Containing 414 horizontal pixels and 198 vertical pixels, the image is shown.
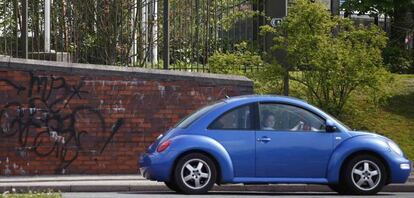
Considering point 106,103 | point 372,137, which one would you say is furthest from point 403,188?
point 106,103

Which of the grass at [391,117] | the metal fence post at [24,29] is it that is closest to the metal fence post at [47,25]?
the metal fence post at [24,29]

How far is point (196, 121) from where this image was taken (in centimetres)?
1341

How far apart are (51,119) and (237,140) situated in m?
5.39

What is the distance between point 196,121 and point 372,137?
251 centimetres

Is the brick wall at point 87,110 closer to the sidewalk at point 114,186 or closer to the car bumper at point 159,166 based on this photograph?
the sidewalk at point 114,186

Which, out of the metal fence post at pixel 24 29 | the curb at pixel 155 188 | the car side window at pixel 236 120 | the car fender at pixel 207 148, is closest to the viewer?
the car fender at pixel 207 148

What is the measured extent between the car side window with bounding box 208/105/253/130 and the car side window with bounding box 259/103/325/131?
0.60 ft

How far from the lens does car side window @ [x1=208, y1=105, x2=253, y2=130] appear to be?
1345 centimetres

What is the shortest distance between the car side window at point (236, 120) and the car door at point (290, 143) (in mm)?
170

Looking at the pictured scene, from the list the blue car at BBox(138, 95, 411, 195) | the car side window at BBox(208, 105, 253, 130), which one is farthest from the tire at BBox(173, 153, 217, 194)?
the car side window at BBox(208, 105, 253, 130)

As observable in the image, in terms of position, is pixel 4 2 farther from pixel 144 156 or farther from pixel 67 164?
pixel 144 156

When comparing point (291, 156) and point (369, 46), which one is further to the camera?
point (369, 46)

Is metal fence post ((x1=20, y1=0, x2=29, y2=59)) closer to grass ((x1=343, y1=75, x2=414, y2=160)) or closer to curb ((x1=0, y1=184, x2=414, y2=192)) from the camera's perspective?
curb ((x1=0, y1=184, x2=414, y2=192))

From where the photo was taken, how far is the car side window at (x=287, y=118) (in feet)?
44.5
